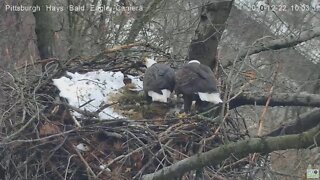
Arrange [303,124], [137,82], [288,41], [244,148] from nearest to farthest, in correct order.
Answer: [244,148] → [303,124] → [288,41] → [137,82]

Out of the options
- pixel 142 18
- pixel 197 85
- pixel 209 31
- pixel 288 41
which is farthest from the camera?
pixel 142 18

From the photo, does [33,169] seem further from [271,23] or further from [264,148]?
[271,23]

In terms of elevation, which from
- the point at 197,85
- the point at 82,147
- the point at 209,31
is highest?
the point at 209,31

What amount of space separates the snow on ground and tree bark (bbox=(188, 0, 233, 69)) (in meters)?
0.68

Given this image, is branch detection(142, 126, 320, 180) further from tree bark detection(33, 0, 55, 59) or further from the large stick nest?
tree bark detection(33, 0, 55, 59)

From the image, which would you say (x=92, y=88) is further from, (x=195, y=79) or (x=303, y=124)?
(x=303, y=124)

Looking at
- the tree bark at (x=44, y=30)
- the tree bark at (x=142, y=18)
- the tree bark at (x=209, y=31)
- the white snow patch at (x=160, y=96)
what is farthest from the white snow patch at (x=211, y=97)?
the tree bark at (x=142, y=18)

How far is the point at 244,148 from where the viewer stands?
3.84m

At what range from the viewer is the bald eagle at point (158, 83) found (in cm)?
596

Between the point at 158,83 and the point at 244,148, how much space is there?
86.7 inches

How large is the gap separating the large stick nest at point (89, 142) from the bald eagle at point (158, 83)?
1.09ft

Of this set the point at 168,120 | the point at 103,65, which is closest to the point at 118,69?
the point at 103,65

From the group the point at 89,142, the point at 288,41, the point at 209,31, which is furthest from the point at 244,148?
the point at 288,41

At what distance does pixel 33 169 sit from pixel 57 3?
583 centimetres
